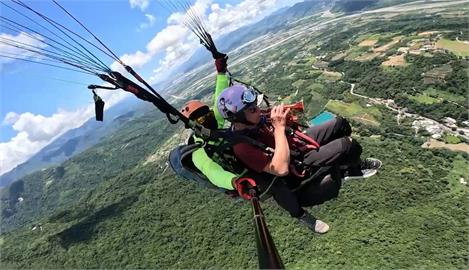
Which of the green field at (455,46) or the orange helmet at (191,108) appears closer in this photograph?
the orange helmet at (191,108)

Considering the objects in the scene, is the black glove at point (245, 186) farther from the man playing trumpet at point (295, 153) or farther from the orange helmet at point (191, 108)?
the orange helmet at point (191, 108)

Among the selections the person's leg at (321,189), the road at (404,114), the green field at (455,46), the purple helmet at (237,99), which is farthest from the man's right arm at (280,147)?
the green field at (455,46)

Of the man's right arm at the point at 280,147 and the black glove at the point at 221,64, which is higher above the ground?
the black glove at the point at 221,64

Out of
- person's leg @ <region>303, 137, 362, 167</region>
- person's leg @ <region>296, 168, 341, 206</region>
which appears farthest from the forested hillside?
person's leg @ <region>303, 137, 362, 167</region>

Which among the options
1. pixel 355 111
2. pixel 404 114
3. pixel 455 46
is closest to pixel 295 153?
pixel 355 111

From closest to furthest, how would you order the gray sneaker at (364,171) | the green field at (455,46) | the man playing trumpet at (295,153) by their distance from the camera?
the man playing trumpet at (295,153) → the gray sneaker at (364,171) → the green field at (455,46)

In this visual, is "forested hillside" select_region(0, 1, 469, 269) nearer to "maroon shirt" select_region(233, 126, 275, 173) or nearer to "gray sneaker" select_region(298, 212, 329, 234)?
"gray sneaker" select_region(298, 212, 329, 234)

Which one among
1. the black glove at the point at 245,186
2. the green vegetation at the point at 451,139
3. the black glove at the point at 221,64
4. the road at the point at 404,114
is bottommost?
the green vegetation at the point at 451,139

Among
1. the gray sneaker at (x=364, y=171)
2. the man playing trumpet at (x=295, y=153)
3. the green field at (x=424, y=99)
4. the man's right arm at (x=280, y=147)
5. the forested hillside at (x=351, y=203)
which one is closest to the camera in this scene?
the man's right arm at (x=280, y=147)
